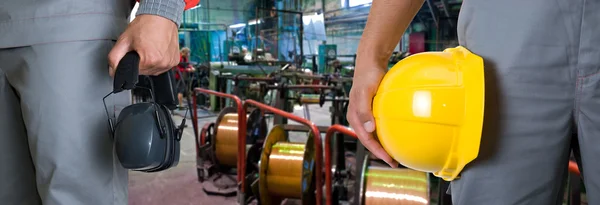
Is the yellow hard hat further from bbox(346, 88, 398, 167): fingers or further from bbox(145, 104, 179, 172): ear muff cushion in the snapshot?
bbox(145, 104, 179, 172): ear muff cushion

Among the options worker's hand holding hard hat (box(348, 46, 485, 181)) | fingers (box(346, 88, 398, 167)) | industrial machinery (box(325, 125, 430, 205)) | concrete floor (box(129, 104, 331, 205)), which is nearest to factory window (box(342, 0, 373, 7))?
concrete floor (box(129, 104, 331, 205))

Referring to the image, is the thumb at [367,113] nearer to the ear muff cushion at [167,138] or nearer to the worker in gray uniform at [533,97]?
the worker in gray uniform at [533,97]

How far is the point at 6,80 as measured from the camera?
1.18 m

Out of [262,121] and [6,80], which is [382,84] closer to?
[6,80]

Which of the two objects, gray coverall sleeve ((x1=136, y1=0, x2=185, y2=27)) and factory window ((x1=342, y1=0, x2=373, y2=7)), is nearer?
gray coverall sleeve ((x1=136, y1=0, x2=185, y2=27))

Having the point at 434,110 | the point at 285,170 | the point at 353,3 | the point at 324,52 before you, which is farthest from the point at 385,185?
the point at 353,3

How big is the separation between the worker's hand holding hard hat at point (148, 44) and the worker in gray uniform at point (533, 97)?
734mm

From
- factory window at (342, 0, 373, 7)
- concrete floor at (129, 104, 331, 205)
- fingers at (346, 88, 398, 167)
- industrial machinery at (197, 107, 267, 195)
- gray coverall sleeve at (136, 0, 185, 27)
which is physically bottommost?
concrete floor at (129, 104, 331, 205)

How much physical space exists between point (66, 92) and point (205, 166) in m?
3.98

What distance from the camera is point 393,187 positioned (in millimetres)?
2992

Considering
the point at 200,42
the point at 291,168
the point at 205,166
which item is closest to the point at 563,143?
the point at 291,168

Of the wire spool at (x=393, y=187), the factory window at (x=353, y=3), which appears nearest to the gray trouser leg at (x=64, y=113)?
the wire spool at (x=393, y=187)

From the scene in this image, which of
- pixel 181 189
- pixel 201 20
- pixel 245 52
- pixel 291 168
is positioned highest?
pixel 201 20

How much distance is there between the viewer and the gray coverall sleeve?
1.15 meters
